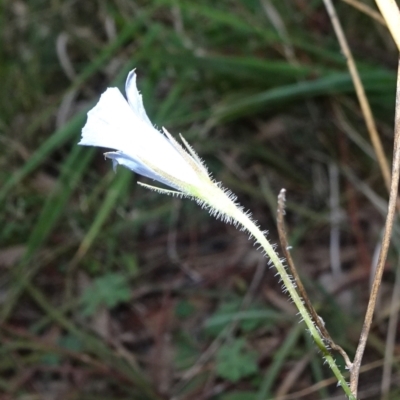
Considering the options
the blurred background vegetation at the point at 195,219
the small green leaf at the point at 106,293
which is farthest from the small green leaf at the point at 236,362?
the small green leaf at the point at 106,293

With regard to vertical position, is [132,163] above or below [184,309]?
above

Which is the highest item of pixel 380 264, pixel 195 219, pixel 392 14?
pixel 392 14

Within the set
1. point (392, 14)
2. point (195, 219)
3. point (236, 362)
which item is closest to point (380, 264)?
point (392, 14)

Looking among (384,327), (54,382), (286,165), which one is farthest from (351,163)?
(54,382)

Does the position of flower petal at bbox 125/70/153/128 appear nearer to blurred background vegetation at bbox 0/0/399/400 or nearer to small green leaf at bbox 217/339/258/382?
blurred background vegetation at bbox 0/0/399/400

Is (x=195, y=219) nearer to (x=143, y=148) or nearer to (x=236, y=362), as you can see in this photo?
(x=236, y=362)

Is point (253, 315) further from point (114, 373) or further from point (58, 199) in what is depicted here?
point (58, 199)
